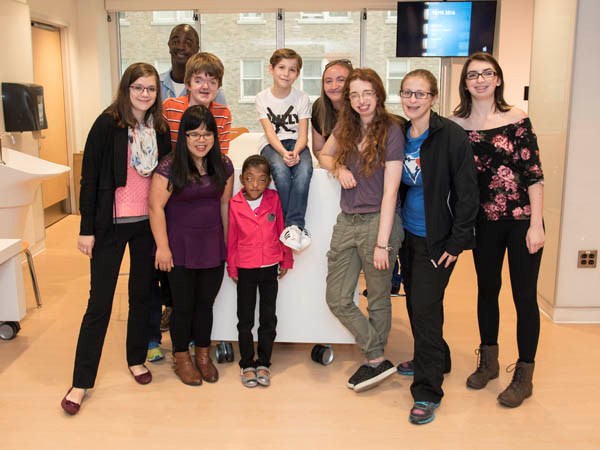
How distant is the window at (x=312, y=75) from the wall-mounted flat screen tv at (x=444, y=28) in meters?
1.22

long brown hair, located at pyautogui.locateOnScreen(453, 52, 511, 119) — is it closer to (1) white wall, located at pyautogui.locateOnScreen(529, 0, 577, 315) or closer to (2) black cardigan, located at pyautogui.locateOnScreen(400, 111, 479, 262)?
(2) black cardigan, located at pyautogui.locateOnScreen(400, 111, 479, 262)

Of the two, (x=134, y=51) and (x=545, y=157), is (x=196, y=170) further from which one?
(x=134, y=51)

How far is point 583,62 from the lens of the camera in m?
3.79

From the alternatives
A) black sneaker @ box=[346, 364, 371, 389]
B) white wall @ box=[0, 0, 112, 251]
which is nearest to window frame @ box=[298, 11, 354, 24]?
white wall @ box=[0, 0, 112, 251]

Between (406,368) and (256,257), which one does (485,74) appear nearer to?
(256,257)

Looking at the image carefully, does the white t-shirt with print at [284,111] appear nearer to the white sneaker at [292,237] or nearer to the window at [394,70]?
the white sneaker at [292,237]

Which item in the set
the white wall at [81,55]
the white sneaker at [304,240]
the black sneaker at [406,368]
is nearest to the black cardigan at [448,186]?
the white sneaker at [304,240]

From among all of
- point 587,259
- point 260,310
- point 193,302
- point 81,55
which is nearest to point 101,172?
point 193,302

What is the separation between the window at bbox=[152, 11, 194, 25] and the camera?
8.09 meters

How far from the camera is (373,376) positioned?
3066mm

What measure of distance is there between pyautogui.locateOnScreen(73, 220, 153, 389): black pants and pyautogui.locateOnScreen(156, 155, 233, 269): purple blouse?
0.40ft

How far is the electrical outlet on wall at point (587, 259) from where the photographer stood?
3961mm

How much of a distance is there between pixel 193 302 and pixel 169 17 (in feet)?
19.7

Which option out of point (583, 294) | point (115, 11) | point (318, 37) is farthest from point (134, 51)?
point (583, 294)
